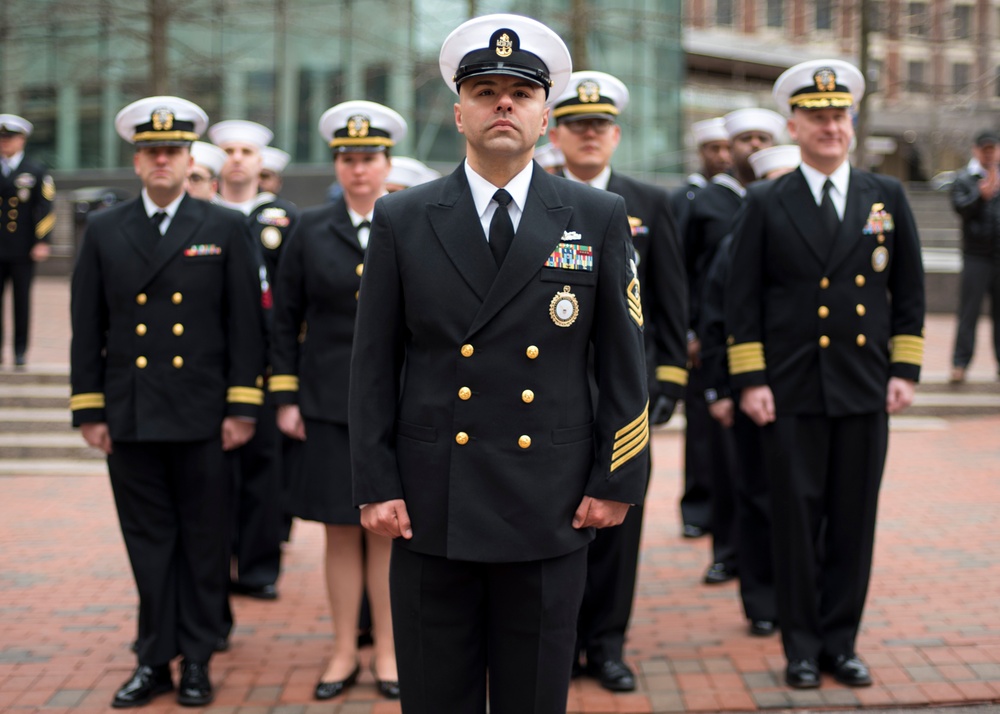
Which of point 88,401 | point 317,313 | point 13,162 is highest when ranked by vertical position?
point 13,162

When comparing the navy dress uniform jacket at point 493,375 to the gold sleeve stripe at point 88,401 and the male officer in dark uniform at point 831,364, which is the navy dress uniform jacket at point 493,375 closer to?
the male officer in dark uniform at point 831,364

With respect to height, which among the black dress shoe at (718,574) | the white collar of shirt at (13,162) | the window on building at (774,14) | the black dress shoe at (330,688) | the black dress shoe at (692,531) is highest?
the window on building at (774,14)

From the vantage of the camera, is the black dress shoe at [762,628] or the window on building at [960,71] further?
the window on building at [960,71]

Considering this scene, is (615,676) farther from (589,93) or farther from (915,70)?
(915,70)

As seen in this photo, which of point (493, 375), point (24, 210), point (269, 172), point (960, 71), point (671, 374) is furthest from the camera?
point (960, 71)

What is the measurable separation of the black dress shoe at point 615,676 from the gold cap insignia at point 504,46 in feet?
9.17

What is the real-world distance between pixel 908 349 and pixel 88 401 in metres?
3.37

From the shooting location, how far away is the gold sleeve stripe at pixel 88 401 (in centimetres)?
480

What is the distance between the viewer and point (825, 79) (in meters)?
4.90

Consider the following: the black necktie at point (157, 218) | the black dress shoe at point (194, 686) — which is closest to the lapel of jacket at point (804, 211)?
the black necktie at point (157, 218)

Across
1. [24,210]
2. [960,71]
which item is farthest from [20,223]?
[960,71]

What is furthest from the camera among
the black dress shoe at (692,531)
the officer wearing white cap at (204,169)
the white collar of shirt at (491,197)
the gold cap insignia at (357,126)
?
the black dress shoe at (692,531)

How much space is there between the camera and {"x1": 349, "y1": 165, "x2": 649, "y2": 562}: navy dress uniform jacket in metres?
3.18

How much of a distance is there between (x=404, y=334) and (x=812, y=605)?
245cm
